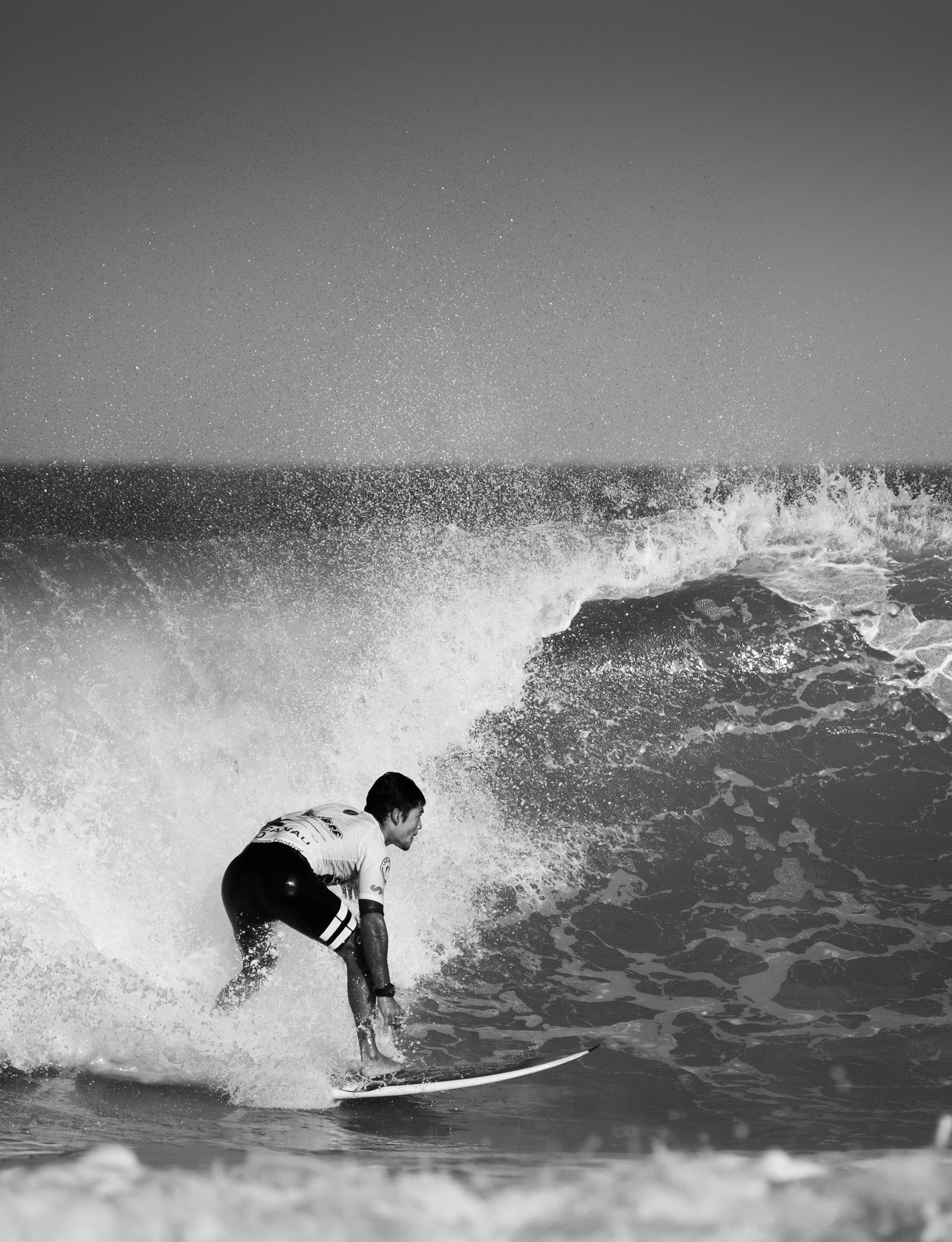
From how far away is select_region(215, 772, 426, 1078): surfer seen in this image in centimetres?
345

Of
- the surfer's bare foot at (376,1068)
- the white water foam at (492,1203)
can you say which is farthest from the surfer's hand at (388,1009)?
the white water foam at (492,1203)

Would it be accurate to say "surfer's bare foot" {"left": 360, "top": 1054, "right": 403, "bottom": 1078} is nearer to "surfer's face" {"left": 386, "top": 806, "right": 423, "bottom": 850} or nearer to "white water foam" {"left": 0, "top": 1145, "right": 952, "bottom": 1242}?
"surfer's face" {"left": 386, "top": 806, "right": 423, "bottom": 850}

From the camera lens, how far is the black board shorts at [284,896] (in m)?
3.44

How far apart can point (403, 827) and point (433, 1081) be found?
83cm

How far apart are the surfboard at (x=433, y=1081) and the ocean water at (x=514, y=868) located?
1.8 inches

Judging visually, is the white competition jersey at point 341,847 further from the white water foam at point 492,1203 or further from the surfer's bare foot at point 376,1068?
the white water foam at point 492,1203

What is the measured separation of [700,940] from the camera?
16.8ft

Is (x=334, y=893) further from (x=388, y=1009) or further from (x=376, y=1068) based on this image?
(x=376, y=1068)

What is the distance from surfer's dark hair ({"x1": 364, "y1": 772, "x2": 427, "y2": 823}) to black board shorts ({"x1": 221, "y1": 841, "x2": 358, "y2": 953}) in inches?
12.2

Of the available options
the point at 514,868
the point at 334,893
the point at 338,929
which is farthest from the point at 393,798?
the point at 514,868

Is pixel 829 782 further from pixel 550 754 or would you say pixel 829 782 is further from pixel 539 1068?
pixel 539 1068

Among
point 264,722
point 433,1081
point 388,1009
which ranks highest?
point 264,722

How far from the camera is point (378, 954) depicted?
350 cm

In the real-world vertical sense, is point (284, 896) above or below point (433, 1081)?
above
